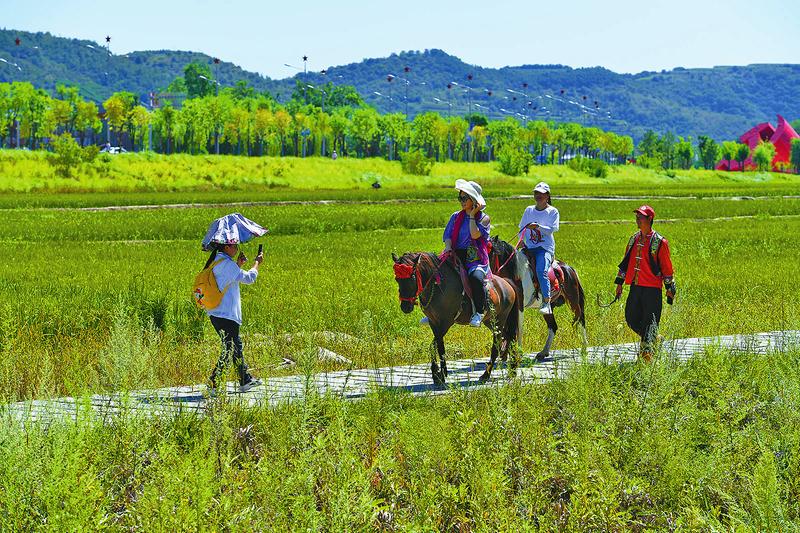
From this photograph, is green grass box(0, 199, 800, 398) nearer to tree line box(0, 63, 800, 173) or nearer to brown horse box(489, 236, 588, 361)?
brown horse box(489, 236, 588, 361)

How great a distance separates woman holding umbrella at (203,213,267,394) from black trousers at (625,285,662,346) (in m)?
4.78

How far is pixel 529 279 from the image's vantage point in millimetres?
13039

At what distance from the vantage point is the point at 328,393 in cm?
842

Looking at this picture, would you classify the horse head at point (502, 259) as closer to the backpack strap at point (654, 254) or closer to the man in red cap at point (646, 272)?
the man in red cap at point (646, 272)

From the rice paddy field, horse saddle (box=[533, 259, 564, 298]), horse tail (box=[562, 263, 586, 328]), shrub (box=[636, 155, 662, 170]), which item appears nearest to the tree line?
shrub (box=[636, 155, 662, 170])

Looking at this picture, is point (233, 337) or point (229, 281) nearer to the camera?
point (229, 281)

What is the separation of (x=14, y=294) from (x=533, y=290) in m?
10.3

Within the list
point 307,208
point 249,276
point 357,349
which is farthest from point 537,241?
point 307,208

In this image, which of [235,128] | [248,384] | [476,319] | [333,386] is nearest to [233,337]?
[248,384]

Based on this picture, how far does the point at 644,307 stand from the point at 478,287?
238cm

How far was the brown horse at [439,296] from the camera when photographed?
10.9 meters

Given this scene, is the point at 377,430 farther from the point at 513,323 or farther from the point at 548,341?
the point at 548,341

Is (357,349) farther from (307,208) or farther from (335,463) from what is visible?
(307,208)

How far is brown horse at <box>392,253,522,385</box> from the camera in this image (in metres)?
10.9
